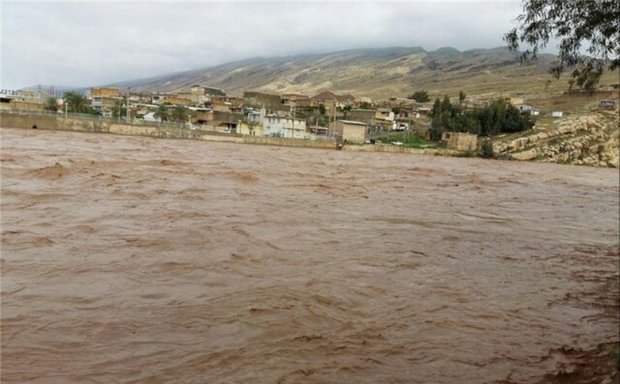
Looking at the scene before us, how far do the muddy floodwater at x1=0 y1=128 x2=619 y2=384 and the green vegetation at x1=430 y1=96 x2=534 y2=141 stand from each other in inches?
2340

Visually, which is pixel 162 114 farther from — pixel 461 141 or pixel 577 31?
pixel 577 31

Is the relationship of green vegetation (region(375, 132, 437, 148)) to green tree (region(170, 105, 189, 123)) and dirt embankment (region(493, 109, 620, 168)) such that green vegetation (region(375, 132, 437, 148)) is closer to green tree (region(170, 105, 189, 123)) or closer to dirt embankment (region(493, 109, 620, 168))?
dirt embankment (region(493, 109, 620, 168))

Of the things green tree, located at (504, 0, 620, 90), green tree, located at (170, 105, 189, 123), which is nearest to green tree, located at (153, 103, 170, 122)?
green tree, located at (170, 105, 189, 123)

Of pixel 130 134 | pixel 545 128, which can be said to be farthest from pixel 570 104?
pixel 130 134

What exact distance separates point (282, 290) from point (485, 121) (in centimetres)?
7645

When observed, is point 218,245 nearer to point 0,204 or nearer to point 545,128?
point 0,204

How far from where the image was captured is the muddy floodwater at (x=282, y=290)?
596 centimetres

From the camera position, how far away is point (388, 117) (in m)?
88.3

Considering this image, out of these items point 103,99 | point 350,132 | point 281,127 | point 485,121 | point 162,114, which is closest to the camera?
point 162,114

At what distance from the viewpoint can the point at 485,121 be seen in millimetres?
79250

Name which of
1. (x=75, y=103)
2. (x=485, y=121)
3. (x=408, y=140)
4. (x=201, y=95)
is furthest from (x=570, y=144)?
(x=201, y=95)

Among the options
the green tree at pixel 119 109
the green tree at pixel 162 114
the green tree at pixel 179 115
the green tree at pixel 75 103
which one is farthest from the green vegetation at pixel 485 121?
the green tree at pixel 75 103

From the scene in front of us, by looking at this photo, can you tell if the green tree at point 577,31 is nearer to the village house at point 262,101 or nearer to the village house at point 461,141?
the village house at point 461,141

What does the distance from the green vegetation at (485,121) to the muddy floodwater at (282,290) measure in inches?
2340
